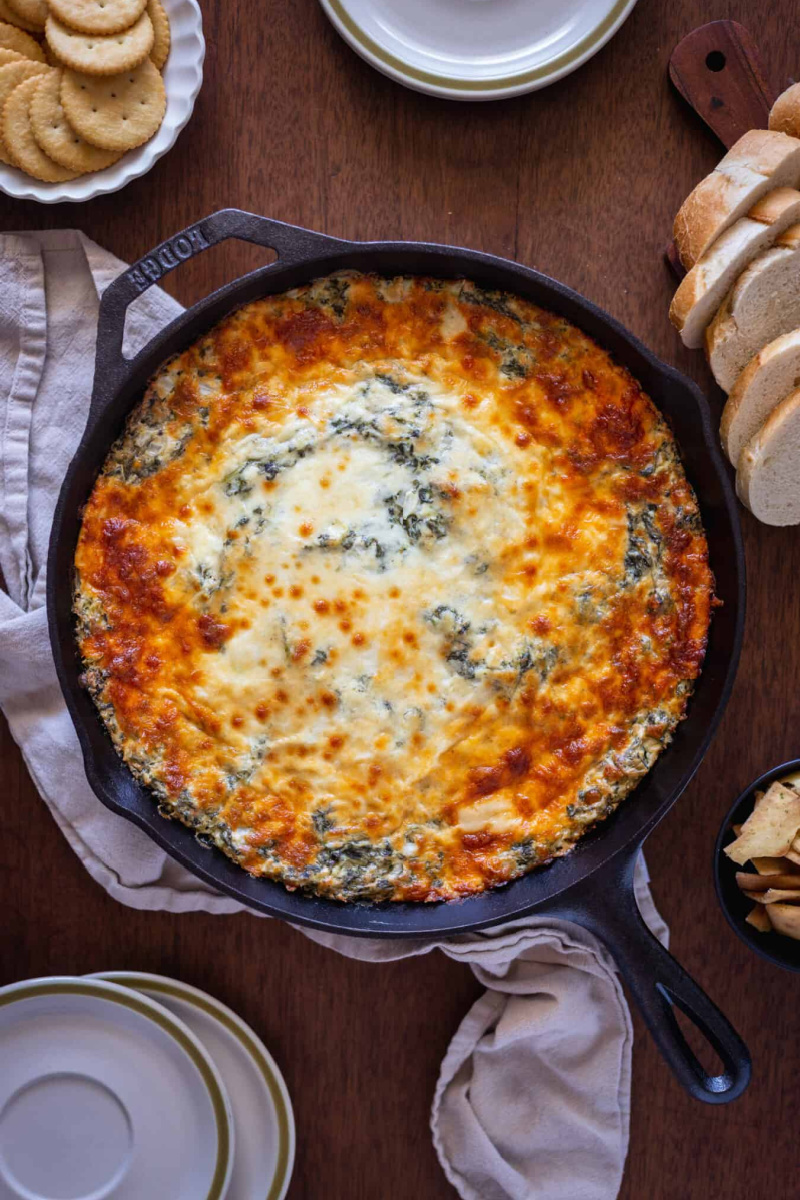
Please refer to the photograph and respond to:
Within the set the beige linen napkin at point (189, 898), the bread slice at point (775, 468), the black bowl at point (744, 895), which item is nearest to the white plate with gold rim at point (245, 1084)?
the beige linen napkin at point (189, 898)

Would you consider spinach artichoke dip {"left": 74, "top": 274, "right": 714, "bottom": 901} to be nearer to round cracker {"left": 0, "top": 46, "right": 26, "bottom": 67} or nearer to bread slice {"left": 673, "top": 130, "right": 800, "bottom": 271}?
bread slice {"left": 673, "top": 130, "right": 800, "bottom": 271}

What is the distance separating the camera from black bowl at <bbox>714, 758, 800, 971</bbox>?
281cm

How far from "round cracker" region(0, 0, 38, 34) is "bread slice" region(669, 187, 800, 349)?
5.96ft

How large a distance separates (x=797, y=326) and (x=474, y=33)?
1.19 m

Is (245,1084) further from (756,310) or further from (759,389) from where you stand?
(756,310)

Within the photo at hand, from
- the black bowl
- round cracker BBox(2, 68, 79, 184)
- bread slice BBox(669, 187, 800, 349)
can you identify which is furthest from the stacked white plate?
bread slice BBox(669, 187, 800, 349)

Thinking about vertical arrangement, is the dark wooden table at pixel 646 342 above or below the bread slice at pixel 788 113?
below

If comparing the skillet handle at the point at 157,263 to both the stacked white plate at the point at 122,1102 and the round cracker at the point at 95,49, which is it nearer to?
the round cracker at the point at 95,49

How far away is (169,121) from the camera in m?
2.82

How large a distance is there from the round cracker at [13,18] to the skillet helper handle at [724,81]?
1714 mm

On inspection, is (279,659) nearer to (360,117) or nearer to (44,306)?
(44,306)

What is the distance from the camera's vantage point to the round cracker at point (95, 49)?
268 cm

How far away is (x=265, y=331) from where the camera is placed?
8.77 ft

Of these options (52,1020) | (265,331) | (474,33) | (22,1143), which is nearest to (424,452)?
(265,331)
